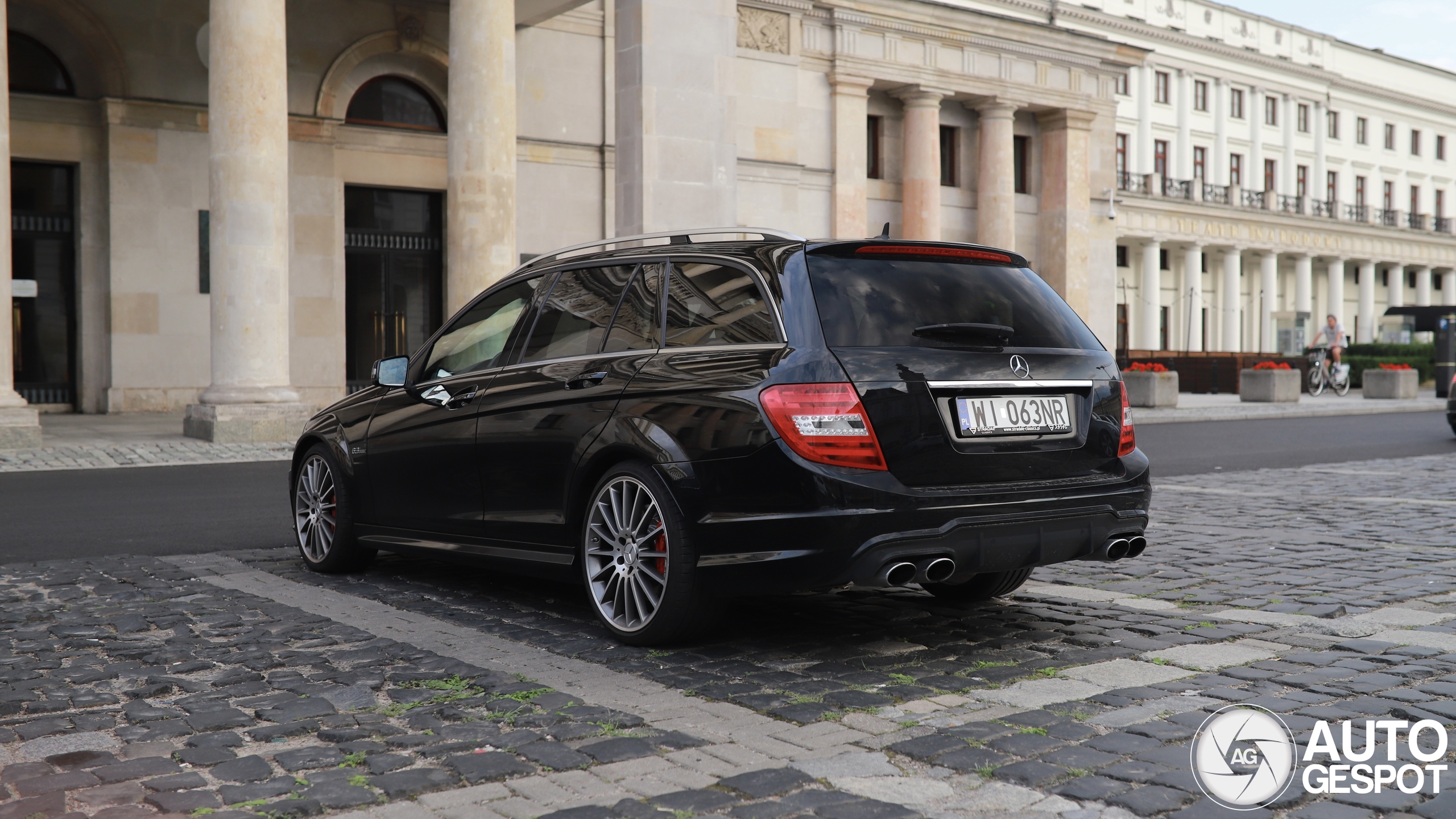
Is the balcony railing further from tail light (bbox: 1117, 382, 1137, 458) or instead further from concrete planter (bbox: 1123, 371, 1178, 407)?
tail light (bbox: 1117, 382, 1137, 458)

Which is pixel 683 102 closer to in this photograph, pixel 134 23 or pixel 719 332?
pixel 134 23

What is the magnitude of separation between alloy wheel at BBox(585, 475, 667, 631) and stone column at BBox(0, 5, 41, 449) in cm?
1296

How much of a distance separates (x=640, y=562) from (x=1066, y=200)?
121ft

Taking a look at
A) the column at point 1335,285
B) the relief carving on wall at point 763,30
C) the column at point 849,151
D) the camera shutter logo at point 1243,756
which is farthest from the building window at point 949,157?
the column at point 1335,285

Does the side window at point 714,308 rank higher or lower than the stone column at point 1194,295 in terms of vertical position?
lower

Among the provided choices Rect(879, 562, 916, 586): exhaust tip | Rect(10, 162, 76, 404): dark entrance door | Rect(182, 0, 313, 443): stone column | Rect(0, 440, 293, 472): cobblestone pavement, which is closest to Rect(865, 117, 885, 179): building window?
Rect(10, 162, 76, 404): dark entrance door

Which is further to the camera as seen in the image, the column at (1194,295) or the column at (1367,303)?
the column at (1367,303)

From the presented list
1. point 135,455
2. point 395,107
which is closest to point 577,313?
point 135,455

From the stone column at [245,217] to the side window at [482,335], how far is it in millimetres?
11118

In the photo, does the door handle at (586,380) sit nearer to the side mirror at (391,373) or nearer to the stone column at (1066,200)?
the side mirror at (391,373)

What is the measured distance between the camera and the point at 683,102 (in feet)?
71.8

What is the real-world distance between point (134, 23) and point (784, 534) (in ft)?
71.8

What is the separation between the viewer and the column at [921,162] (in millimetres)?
36281

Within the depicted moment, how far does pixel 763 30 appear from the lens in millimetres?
32188
